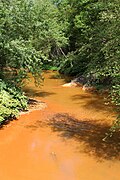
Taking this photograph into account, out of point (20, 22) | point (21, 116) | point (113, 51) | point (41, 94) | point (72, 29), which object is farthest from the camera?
point (72, 29)

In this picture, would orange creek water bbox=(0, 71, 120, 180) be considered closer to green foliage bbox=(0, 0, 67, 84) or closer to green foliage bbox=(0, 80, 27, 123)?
green foliage bbox=(0, 80, 27, 123)

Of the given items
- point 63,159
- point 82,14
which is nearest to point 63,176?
point 63,159

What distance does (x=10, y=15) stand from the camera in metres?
14.3

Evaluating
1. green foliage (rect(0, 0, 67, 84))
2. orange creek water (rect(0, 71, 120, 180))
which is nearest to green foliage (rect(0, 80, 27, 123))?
orange creek water (rect(0, 71, 120, 180))

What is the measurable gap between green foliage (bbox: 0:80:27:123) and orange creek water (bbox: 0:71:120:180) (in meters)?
0.39

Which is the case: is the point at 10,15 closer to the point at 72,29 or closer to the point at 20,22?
the point at 20,22

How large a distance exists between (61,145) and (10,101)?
3.32 metres

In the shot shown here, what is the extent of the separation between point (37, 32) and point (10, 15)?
202cm

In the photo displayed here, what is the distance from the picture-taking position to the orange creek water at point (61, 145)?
8.76 metres

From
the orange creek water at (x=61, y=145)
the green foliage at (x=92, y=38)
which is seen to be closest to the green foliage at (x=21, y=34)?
the orange creek water at (x=61, y=145)

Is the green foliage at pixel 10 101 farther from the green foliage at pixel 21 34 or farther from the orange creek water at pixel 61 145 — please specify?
the green foliage at pixel 21 34

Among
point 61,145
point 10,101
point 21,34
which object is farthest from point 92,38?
point 61,145

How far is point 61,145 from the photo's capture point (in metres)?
10.7

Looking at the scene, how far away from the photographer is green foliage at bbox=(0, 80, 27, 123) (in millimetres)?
12328
